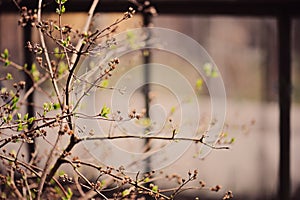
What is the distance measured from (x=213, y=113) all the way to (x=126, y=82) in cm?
47

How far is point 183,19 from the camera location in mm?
3053

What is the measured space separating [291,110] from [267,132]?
167 mm

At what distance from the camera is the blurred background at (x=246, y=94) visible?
301 cm

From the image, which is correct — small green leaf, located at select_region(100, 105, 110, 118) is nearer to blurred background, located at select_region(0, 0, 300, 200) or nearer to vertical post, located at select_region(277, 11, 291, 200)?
blurred background, located at select_region(0, 0, 300, 200)

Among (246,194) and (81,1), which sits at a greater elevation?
(81,1)

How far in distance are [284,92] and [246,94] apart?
0.20 meters

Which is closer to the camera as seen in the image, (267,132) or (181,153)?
(181,153)

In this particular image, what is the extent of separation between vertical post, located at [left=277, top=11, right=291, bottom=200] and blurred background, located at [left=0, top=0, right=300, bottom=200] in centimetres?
2

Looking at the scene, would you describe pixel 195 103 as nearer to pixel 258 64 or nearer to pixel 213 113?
pixel 213 113

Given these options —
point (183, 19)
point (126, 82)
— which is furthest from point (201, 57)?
point (126, 82)

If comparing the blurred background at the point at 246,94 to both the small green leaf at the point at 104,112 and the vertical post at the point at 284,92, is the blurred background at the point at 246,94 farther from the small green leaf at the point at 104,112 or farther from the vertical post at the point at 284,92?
the small green leaf at the point at 104,112

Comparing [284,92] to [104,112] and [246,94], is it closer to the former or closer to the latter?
[246,94]

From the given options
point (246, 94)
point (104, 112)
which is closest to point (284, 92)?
point (246, 94)

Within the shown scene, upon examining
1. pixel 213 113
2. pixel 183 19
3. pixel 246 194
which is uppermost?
pixel 183 19
